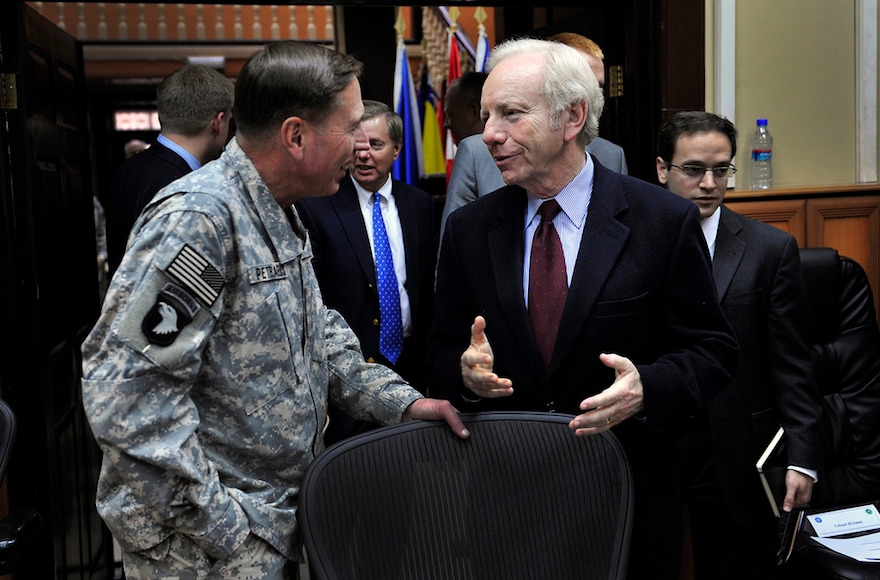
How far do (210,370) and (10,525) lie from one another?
3.29 feet

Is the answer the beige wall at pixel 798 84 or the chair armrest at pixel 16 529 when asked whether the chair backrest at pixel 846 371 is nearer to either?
the beige wall at pixel 798 84

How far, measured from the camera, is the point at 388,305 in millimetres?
3051

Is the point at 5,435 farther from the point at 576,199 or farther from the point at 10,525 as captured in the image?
the point at 576,199

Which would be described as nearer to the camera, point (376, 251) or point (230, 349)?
point (230, 349)

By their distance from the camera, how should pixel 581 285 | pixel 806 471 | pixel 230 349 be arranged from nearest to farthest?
pixel 230 349
pixel 581 285
pixel 806 471

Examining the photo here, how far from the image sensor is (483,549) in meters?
1.36

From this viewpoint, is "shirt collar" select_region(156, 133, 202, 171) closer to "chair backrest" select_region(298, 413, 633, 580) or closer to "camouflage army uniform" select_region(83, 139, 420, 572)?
"camouflage army uniform" select_region(83, 139, 420, 572)

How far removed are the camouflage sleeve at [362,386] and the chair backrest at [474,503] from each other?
0.15 metres

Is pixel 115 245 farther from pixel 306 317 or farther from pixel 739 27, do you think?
pixel 739 27

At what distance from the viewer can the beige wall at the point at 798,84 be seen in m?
3.23

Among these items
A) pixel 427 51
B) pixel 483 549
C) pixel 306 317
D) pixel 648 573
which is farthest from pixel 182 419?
pixel 427 51

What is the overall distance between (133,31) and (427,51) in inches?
235

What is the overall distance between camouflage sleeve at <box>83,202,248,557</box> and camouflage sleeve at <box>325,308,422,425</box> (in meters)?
0.40

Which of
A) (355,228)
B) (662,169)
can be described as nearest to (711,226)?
(662,169)
